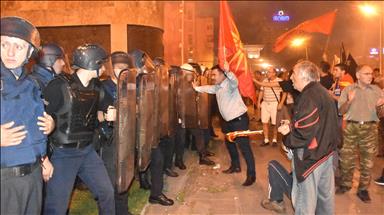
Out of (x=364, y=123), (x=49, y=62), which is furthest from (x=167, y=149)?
(x=364, y=123)

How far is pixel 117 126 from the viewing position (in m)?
3.98

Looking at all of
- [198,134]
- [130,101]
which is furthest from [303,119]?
[198,134]

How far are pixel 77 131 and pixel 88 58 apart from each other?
2.34 feet

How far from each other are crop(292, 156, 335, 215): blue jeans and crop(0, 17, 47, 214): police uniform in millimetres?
2596

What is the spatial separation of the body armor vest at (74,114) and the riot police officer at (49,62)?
47.4 inches

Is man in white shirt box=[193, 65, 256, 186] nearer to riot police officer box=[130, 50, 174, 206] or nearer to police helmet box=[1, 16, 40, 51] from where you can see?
riot police officer box=[130, 50, 174, 206]

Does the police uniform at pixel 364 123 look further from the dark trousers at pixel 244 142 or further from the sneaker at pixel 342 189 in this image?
the dark trousers at pixel 244 142

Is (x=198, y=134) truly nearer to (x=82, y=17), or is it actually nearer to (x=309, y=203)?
(x=309, y=203)

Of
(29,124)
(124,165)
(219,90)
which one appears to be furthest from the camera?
(219,90)

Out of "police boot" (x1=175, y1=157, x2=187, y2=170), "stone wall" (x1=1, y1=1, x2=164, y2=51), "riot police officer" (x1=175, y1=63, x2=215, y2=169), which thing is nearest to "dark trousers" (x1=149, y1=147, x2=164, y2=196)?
"riot police officer" (x1=175, y1=63, x2=215, y2=169)

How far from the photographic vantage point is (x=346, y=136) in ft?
20.1

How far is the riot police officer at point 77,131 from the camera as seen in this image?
3600 millimetres

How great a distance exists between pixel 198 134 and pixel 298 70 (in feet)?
13.9

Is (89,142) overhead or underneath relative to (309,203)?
overhead
